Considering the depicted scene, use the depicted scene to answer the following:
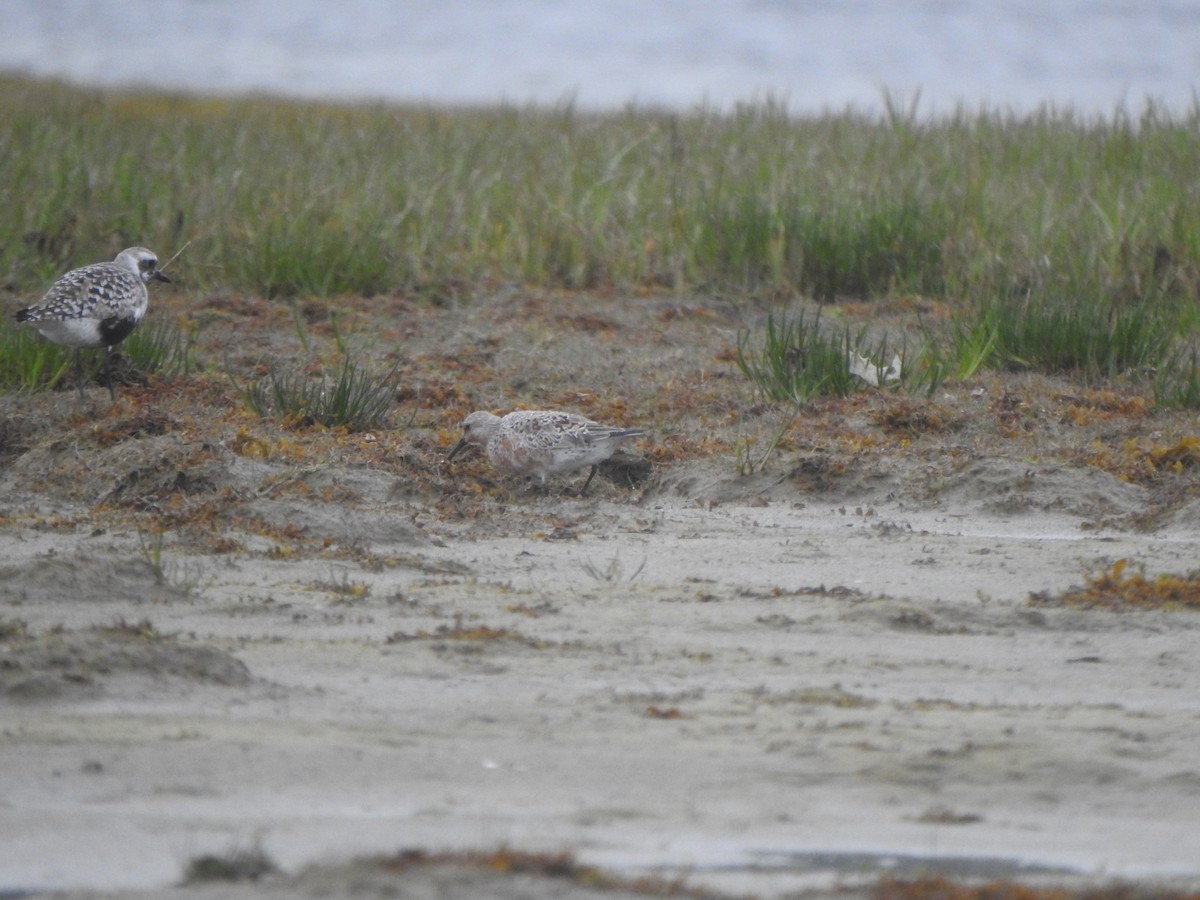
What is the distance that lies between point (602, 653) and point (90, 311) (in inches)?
161

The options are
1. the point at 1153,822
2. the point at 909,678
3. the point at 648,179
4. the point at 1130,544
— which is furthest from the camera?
the point at 648,179

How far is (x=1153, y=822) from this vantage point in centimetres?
354

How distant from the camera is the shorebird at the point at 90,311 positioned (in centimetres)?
766

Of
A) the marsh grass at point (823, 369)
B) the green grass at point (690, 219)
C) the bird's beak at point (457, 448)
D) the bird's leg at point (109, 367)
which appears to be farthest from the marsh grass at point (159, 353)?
the marsh grass at point (823, 369)

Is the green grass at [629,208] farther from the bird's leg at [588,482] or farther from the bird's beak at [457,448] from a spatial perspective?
the bird's leg at [588,482]

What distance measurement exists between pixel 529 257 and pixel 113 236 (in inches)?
110

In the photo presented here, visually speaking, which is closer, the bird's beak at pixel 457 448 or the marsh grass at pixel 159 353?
the bird's beak at pixel 457 448

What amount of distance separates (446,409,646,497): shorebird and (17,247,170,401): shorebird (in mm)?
2043

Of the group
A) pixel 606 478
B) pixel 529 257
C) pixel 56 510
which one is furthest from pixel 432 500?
pixel 529 257

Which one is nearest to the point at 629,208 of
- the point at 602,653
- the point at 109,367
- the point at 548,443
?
the point at 109,367

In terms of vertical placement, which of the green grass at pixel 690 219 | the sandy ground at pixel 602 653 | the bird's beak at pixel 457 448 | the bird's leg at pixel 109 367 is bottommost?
the sandy ground at pixel 602 653

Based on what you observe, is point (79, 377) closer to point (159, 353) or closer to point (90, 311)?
point (90, 311)

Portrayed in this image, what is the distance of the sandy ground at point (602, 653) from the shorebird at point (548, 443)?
16 centimetres

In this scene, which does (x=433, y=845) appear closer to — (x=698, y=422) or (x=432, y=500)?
(x=432, y=500)
